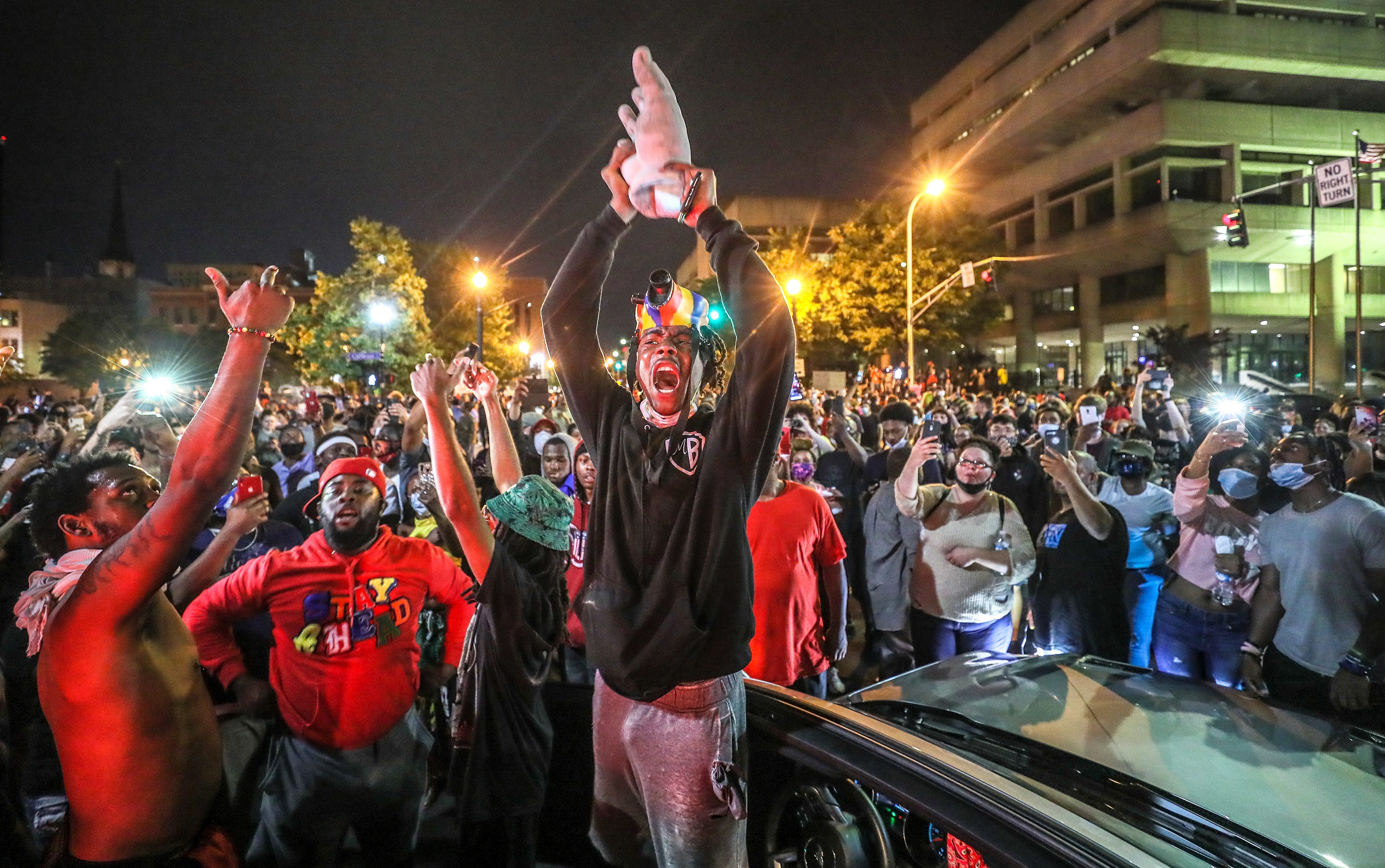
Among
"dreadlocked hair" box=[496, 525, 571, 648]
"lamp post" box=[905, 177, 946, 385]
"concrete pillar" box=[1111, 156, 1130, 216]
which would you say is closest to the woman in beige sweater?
"dreadlocked hair" box=[496, 525, 571, 648]

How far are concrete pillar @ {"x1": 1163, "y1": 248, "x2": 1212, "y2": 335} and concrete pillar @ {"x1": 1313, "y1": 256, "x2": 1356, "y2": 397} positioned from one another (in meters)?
5.35

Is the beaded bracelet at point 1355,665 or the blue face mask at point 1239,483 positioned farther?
the blue face mask at point 1239,483

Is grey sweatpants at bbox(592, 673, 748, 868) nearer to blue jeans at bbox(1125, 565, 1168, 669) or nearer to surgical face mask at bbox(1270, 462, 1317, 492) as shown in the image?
surgical face mask at bbox(1270, 462, 1317, 492)

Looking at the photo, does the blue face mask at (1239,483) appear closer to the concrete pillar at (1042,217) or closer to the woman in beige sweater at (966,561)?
the woman in beige sweater at (966,561)

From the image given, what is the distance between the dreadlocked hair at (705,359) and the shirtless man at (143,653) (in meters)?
0.97

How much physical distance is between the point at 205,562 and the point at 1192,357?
28667 millimetres

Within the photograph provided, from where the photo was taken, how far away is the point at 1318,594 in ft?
14.3

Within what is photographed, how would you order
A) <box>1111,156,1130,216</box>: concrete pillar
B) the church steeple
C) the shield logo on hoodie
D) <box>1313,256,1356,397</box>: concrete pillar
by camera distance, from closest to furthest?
the shield logo on hoodie
<box>1313,256,1356,397</box>: concrete pillar
<box>1111,156,1130,216</box>: concrete pillar
the church steeple

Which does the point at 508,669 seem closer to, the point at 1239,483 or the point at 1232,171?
the point at 1239,483

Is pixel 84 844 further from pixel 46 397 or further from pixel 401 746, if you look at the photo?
pixel 46 397

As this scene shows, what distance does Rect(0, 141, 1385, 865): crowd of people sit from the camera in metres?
2.03

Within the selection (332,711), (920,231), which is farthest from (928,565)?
(920,231)

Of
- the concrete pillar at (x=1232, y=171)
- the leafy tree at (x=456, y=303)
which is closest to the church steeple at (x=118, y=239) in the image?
the leafy tree at (x=456, y=303)

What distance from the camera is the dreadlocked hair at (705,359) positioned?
2260 mm
